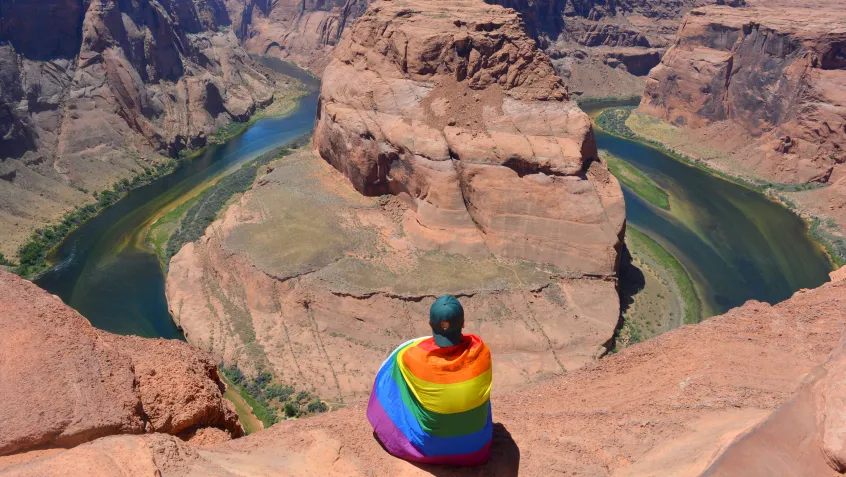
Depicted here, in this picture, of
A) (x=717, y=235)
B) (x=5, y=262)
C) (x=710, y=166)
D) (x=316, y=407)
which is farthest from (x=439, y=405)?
(x=710, y=166)

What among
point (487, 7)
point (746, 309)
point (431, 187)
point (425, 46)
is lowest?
point (431, 187)

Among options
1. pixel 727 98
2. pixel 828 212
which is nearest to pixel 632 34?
pixel 727 98

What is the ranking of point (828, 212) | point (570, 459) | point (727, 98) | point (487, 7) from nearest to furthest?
point (570, 459)
point (487, 7)
point (828, 212)
point (727, 98)

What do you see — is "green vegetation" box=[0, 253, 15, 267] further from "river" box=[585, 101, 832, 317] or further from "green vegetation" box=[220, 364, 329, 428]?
"river" box=[585, 101, 832, 317]

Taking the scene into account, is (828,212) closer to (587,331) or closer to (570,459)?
(587,331)

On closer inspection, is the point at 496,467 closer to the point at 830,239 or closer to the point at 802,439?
the point at 802,439

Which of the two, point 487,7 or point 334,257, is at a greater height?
point 487,7


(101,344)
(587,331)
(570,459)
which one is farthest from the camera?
(587,331)

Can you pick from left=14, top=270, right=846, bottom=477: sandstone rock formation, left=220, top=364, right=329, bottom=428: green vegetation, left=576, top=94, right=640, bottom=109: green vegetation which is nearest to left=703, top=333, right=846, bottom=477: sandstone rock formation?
left=14, top=270, right=846, bottom=477: sandstone rock formation
